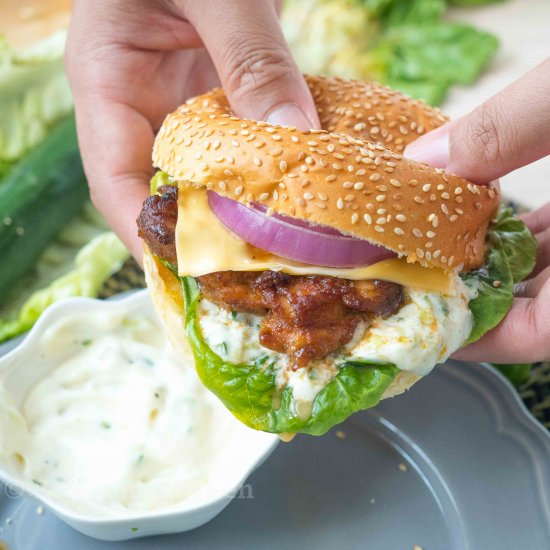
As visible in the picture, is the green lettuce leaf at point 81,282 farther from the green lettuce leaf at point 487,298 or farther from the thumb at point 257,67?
the green lettuce leaf at point 487,298

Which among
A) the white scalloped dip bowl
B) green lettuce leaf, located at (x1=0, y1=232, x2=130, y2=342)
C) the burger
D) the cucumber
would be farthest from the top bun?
the cucumber

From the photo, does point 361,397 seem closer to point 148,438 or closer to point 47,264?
point 148,438

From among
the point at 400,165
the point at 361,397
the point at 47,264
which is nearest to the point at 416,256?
the point at 400,165

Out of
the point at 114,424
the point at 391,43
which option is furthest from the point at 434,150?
the point at 391,43

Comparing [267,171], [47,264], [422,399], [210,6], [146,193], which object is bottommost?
[47,264]

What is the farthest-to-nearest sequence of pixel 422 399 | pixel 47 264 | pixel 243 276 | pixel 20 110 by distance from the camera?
pixel 20 110 → pixel 47 264 → pixel 422 399 → pixel 243 276

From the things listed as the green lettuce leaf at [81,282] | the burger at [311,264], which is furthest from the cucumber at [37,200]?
the burger at [311,264]

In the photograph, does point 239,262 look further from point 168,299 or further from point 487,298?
point 487,298
